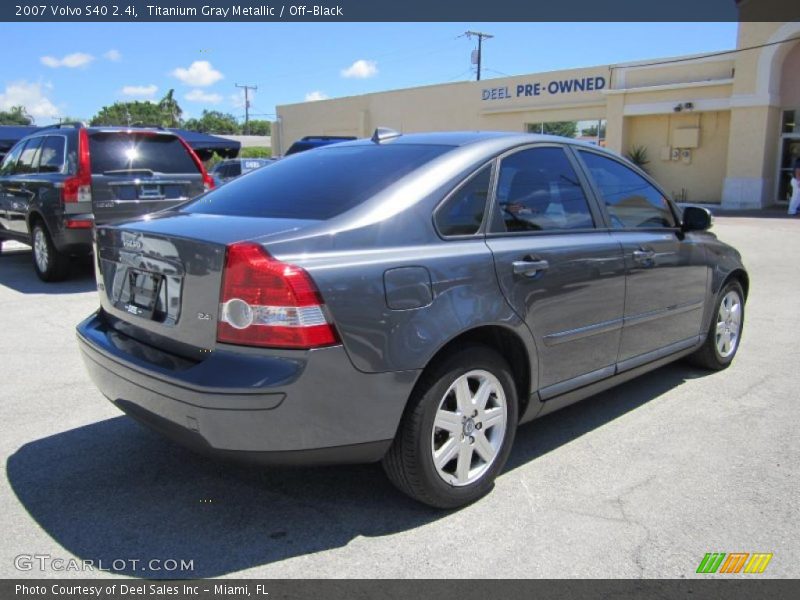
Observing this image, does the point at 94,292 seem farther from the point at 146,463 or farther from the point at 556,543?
the point at 556,543

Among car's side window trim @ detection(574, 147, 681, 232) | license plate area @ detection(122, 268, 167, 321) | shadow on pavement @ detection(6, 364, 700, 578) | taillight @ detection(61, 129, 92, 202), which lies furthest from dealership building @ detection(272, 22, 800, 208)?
license plate area @ detection(122, 268, 167, 321)

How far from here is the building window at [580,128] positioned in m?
26.7

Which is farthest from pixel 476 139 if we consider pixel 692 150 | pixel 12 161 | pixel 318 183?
pixel 692 150

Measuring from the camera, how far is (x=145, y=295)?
311 cm

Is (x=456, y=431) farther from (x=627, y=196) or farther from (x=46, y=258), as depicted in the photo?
(x=46, y=258)

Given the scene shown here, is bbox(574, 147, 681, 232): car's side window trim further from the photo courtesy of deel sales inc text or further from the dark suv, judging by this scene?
the dark suv

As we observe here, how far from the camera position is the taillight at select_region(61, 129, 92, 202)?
788cm

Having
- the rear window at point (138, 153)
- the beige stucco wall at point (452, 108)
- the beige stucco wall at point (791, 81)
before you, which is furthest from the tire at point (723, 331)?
the beige stucco wall at point (452, 108)

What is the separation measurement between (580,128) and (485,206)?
25.9 metres

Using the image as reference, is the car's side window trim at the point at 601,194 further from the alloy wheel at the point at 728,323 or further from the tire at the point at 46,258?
the tire at the point at 46,258

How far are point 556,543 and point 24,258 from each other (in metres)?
10.4

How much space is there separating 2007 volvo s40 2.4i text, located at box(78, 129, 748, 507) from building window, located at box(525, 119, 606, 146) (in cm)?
2369

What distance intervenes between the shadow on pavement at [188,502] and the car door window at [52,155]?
17.7 ft
